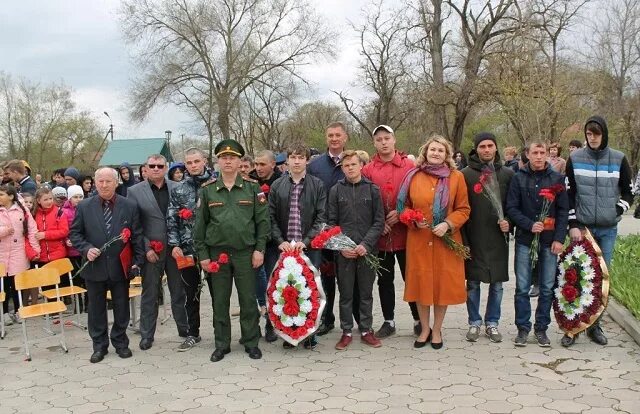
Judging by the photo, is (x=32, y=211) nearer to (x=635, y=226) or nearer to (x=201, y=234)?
(x=201, y=234)

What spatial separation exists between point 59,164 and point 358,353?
5075 cm

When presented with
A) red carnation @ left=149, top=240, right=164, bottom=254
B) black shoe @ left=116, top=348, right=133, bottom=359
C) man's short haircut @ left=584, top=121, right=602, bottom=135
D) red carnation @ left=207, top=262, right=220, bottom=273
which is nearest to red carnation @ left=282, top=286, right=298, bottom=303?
red carnation @ left=207, top=262, right=220, bottom=273

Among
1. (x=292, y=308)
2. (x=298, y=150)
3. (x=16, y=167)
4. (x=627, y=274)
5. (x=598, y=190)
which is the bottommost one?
(x=627, y=274)

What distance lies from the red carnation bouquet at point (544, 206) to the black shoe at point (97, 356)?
14.0 feet

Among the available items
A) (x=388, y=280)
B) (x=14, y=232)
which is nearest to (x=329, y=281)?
(x=388, y=280)

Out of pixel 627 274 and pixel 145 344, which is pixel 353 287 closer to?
pixel 145 344

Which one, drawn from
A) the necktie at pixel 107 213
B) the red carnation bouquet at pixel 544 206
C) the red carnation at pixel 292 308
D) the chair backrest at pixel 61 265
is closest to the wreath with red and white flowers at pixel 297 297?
the red carnation at pixel 292 308

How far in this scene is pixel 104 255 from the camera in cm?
567

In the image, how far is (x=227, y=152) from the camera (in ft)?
17.9

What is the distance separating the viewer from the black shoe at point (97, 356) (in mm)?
5637

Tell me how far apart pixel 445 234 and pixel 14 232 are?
16.8 ft

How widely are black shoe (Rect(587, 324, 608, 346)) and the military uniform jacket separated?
10.9ft

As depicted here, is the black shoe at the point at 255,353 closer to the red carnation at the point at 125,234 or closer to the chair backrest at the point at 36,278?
the red carnation at the point at 125,234

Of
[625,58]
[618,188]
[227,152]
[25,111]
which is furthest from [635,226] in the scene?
[25,111]
